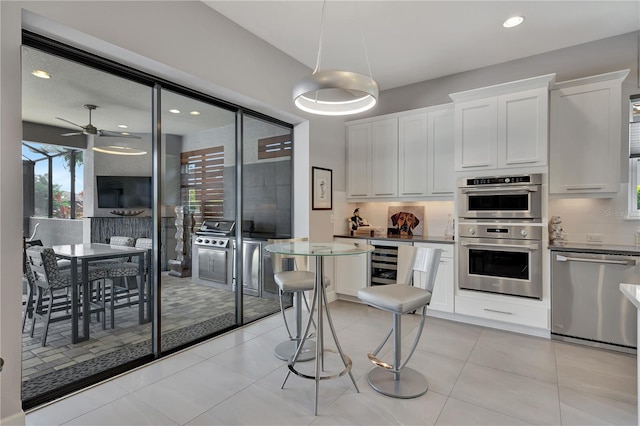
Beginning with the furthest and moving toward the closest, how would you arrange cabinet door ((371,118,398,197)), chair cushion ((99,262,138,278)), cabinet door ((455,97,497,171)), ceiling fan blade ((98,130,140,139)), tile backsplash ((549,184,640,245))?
cabinet door ((371,118,398,197)), cabinet door ((455,97,497,171)), tile backsplash ((549,184,640,245)), chair cushion ((99,262,138,278)), ceiling fan blade ((98,130,140,139))

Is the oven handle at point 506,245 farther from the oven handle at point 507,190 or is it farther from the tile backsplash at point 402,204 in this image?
the tile backsplash at point 402,204

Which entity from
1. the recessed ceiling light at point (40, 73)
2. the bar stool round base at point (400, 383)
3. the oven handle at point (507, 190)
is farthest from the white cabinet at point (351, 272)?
the recessed ceiling light at point (40, 73)

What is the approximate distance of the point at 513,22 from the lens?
10.0ft

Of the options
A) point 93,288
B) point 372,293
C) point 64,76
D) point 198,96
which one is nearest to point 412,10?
point 198,96

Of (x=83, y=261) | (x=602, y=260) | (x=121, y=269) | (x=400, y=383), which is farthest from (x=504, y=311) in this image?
(x=83, y=261)

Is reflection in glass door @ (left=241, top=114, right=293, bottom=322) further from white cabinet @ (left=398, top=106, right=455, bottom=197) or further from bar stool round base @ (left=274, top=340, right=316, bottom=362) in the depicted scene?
white cabinet @ (left=398, top=106, right=455, bottom=197)

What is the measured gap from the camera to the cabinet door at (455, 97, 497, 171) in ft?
11.5

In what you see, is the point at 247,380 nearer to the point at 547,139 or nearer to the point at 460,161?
the point at 460,161

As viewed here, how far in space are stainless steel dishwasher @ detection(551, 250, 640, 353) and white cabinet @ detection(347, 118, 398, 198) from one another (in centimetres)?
207

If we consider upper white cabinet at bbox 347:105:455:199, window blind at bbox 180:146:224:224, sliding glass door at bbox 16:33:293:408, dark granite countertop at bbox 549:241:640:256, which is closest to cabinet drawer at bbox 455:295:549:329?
dark granite countertop at bbox 549:241:640:256

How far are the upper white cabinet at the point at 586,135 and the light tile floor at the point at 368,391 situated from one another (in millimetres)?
1612

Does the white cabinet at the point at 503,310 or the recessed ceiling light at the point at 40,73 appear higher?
the recessed ceiling light at the point at 40,73

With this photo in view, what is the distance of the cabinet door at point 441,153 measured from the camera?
3980 mm

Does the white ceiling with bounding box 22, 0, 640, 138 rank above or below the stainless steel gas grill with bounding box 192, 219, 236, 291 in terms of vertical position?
above
